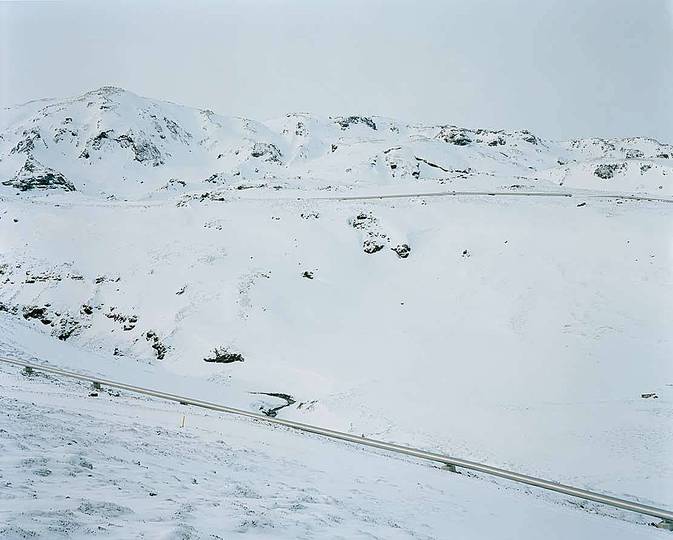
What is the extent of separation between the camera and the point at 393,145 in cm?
8656

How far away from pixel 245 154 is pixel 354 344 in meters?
84.8

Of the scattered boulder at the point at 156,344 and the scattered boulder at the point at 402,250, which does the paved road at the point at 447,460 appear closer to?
the scattered boulder at the point at 156,344

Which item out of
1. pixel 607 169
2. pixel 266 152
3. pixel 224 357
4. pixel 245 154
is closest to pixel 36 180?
pixel 245 154

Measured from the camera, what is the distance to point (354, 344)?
2436 cm

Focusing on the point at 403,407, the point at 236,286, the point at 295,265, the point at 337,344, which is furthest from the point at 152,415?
the point at 295,265

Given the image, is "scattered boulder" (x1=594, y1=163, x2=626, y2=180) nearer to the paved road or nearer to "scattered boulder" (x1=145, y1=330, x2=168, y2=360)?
"scattered boulder" (x1=145, y1=330, x2=168, y2=360)

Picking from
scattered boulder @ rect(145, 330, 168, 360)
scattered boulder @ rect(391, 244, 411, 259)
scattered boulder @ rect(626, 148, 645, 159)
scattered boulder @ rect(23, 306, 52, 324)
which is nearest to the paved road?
scattered boulder @ rect(145, 330, 168, 360)

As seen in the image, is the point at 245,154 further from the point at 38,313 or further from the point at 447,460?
the point at 447,460

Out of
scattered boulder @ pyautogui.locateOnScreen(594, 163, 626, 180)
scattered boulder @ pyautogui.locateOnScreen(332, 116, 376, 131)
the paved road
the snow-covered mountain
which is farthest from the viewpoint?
scattered boulder @ pyautogui.locateOnScreen(332, 116, 376, 131)

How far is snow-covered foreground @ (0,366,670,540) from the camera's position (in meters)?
5.19

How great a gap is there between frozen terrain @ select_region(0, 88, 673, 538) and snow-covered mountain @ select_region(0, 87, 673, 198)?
1231 cm

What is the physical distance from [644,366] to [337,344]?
43.7 ft

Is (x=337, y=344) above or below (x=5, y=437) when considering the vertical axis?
above

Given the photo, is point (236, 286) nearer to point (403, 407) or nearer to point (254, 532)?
point (403, 407)
